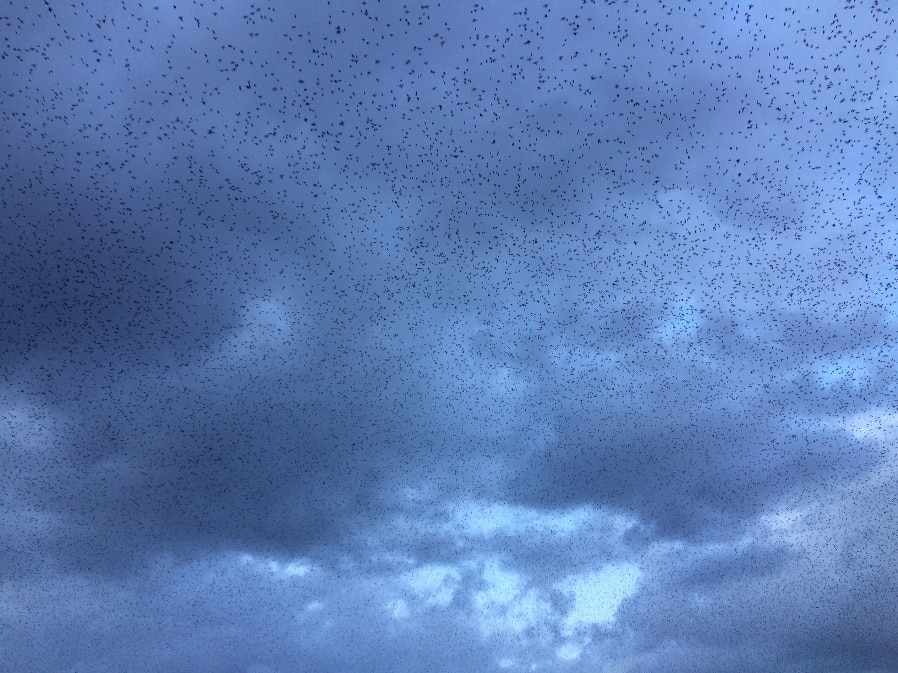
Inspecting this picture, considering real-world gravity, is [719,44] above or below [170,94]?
below

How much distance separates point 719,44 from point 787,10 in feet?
8.38

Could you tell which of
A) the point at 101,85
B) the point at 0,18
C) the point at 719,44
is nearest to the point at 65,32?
the point at 0,18

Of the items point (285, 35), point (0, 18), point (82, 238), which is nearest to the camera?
point (0, 18)

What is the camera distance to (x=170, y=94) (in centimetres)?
2814

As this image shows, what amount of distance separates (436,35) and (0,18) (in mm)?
15891

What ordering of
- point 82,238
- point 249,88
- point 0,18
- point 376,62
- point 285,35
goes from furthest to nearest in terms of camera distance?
point 82,238 < point 249,88 < point 376,62 < point 285,35 < point 0,18

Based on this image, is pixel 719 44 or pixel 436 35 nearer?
pixel 436 35

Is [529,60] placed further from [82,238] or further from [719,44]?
[82,238]

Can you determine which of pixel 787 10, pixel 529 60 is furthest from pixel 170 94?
pixel 787 10

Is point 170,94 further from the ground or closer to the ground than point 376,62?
further from the ground

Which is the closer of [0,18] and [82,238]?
[0,18]

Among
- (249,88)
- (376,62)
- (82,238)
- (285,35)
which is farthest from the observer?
(82,238)

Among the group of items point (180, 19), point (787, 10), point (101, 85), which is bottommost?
point (787, 10)

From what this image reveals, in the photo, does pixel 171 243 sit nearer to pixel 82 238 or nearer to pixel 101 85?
pixel 82 238
